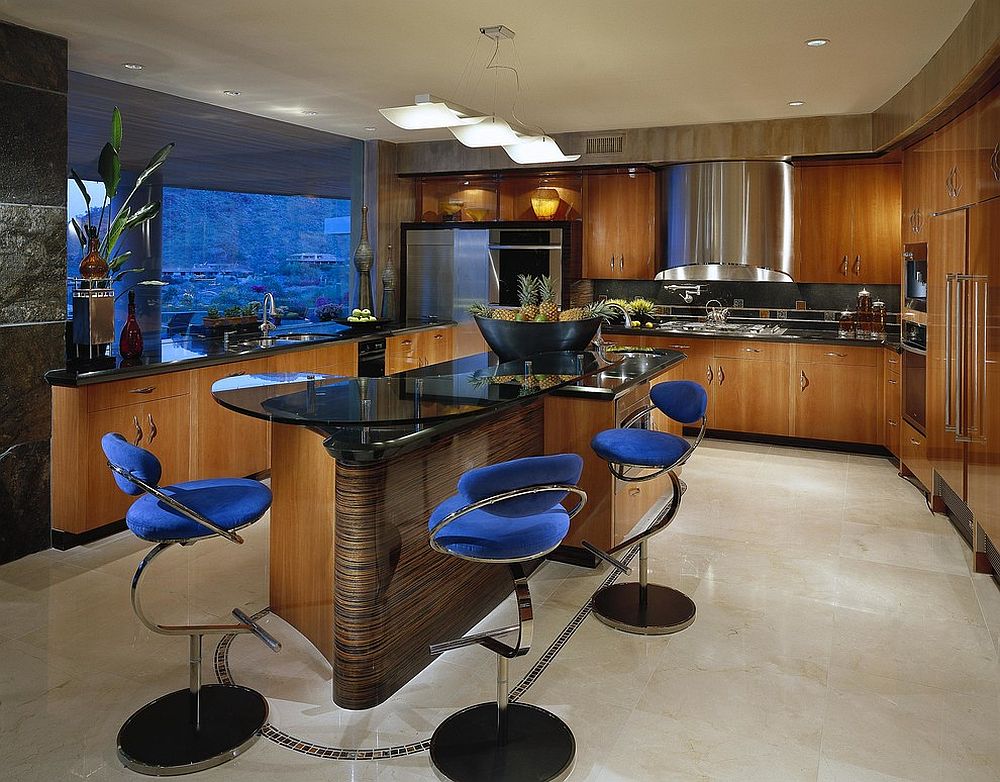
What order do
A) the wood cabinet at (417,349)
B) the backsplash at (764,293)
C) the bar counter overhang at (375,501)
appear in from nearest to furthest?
the bar counter overhang at (375,501) < the wood cabinet at (417,349) < the backsplash at (764,293)

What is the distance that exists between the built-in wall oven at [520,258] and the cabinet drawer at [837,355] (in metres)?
2.16

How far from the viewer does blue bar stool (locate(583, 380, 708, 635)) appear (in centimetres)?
334

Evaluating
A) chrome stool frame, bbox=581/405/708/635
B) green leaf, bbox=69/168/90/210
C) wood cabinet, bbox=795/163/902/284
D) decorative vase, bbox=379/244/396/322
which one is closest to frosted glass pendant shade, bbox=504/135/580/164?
chrome stool frame, bbox=581/405/708/635

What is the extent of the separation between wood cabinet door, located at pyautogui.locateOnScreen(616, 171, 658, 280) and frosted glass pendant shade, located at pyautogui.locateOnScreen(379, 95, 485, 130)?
3913mm

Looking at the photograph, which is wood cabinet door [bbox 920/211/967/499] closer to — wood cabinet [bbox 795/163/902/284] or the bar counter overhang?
wood cabinet [bbox 795/163/902/284]

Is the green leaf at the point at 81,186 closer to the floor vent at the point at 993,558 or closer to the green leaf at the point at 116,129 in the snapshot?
the green leaf at the point at 116,129

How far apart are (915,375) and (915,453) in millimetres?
515

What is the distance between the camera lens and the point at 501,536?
7.75 ft

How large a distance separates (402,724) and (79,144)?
4.03 meters

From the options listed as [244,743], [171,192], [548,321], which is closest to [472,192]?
[171,192]

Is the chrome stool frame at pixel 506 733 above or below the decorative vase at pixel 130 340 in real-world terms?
below

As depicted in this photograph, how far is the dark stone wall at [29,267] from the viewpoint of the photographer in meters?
3.95

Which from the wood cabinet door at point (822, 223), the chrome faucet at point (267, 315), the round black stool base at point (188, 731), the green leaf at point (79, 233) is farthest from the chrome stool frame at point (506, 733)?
the wood cabinet door at point (822, 223)

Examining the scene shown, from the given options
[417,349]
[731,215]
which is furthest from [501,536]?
[731,215]
